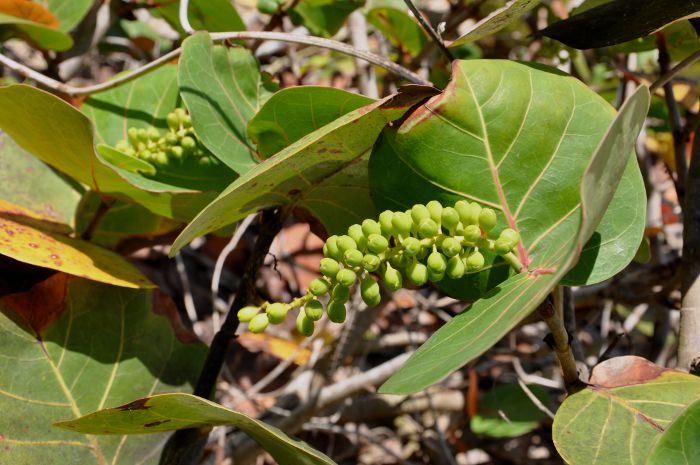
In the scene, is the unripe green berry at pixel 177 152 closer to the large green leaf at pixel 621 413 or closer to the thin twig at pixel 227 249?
the thin twig at pixel 227 249

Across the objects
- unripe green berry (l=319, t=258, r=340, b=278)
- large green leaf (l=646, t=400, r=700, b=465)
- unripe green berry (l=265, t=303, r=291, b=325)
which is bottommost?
large green leaf (l=646, t=400, r=700, b=465)

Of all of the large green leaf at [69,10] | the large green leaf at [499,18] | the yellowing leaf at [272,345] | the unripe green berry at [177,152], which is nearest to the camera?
the large green leaf at [499,18]

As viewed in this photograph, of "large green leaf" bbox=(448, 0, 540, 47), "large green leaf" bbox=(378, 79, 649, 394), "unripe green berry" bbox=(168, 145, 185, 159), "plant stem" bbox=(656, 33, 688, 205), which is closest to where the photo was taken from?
"large green leaf" bbox=(378, 79, 649, 394)

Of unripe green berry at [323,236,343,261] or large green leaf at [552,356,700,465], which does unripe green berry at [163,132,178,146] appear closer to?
unripe green berry at [323,236,343,261]

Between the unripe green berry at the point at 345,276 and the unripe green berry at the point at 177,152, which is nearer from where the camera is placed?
the unripe green berry at the point at 345,276

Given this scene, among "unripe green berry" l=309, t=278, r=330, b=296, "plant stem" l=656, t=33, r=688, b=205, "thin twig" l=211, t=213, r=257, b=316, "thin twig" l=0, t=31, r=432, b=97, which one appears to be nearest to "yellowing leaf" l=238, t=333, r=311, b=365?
"thin twig" l=211, t=213, r=257, b=316

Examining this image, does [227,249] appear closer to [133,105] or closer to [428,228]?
[133,105]

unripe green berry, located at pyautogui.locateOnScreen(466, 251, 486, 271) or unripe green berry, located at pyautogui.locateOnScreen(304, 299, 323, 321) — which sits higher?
unripe green berry, located at pyautogui.locateOnScreen(466, 251, 486, 271)

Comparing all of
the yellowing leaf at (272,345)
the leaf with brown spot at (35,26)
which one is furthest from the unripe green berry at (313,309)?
the yellowing leaf at (272,345)
